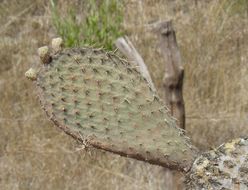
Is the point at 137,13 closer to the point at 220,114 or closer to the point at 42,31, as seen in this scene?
the point at 42,31

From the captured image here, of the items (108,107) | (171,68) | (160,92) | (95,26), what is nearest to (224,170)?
(108,107)

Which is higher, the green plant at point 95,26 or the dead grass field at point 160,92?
the green plant at point 95,26

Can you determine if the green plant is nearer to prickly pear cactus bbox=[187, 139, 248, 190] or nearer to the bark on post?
the bark on post

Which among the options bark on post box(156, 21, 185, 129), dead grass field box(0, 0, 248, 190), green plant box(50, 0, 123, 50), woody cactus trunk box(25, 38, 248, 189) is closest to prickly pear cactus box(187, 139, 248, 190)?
woody cactus trunk box(25, 38, 248, 189)

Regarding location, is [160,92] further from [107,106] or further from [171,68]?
[107,106]

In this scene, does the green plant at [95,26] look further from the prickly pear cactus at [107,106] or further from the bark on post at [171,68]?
the prickly pear cactus at [107,106]

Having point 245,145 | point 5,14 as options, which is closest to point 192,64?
point 5,14

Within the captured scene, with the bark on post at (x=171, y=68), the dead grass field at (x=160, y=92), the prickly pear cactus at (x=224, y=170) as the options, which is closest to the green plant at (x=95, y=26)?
the dead grass field at (x=160, y=92)
